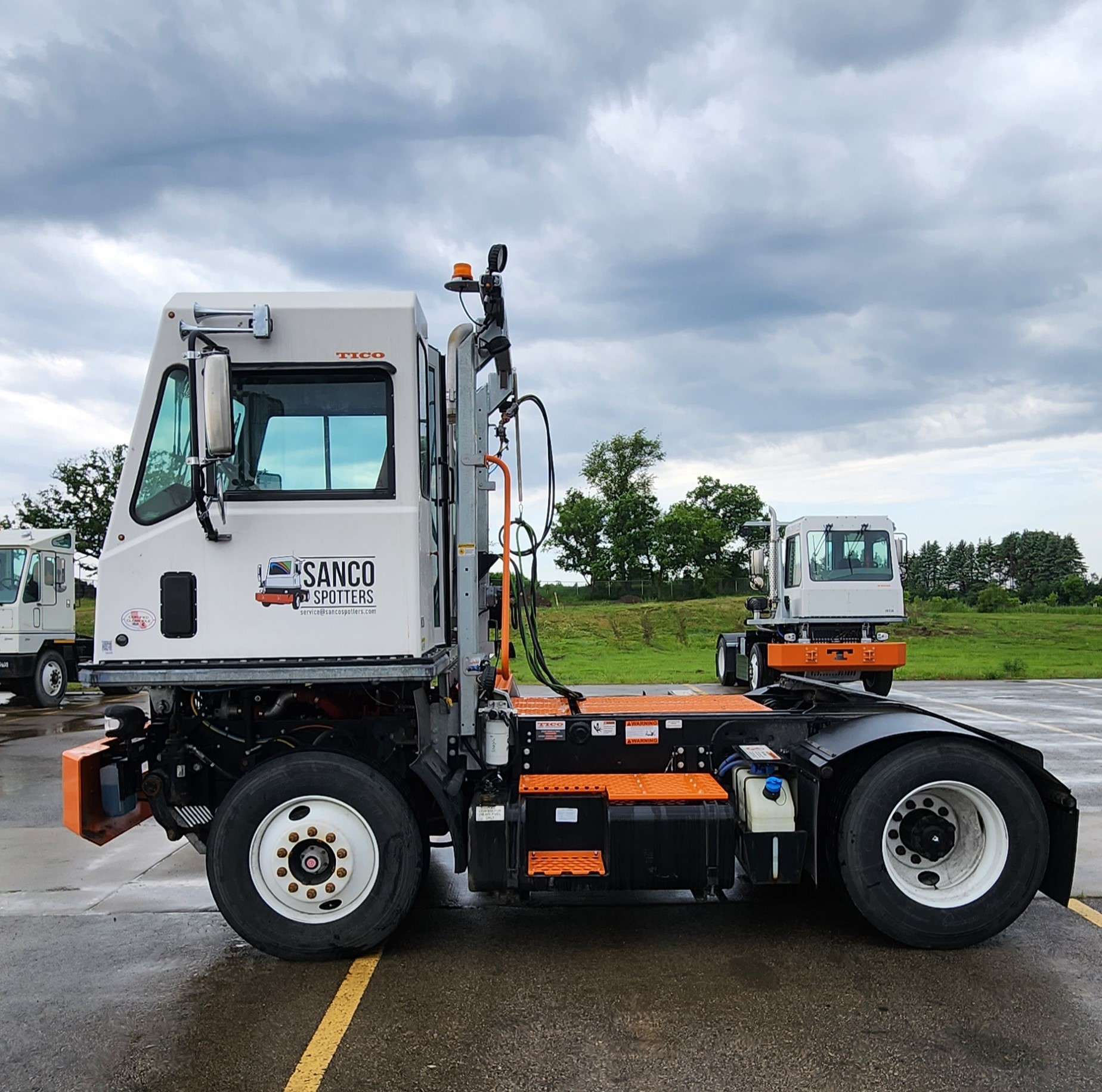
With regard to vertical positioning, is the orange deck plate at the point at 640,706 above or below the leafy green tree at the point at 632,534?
below

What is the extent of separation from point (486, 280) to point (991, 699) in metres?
13.9

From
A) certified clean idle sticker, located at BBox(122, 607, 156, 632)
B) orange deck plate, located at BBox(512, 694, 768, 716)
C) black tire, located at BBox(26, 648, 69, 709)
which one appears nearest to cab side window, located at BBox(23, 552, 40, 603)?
black tire, located at BBox(26, 648, 69, 709)

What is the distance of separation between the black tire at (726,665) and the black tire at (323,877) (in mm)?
14959

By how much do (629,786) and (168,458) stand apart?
2.94 meters

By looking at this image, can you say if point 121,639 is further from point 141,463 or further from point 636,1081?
point 636,1081

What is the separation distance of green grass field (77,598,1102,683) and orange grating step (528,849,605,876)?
1411 cm

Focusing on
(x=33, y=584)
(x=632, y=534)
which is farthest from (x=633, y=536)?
(x=33, y=584)

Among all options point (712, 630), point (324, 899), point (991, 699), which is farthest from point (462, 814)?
point (712, 630)

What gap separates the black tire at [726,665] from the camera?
19062mm

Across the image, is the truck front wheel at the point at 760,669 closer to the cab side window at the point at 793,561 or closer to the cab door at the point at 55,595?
the cab side window at the point at 793,561

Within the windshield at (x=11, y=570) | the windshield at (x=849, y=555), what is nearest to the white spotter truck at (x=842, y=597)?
the windshield at (x=849, y=555)

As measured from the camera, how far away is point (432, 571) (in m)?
5.02

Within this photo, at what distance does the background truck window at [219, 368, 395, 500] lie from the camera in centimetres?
470

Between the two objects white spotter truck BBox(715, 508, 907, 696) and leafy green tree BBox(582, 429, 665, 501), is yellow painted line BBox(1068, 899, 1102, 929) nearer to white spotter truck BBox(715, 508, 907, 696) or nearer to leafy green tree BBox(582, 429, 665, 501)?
white spotter truck BBox(715, 508, 907, 696)
